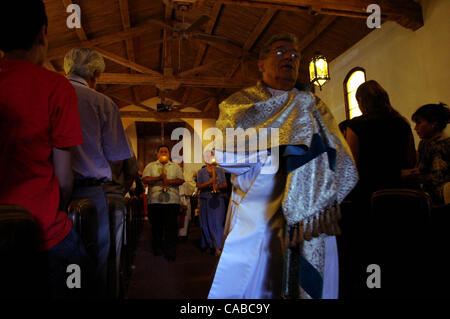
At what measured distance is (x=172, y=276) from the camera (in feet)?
11.4

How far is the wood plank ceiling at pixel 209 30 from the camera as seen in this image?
17.4ft

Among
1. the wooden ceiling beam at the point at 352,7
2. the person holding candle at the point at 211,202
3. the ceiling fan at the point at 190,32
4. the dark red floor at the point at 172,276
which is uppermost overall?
the ceiling fan at the point at 190,32

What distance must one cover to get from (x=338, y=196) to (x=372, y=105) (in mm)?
1071

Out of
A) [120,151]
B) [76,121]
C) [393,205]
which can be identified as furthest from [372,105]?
[76,121]

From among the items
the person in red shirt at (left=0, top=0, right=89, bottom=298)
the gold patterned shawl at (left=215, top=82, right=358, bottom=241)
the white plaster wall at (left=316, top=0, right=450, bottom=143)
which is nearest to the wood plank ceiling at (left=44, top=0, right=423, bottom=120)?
the white plaster wall at (left=316, top=0, right=450, bottom=143)

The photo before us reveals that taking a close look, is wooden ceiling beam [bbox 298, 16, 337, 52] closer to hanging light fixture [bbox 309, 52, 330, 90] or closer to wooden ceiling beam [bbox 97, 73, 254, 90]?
hanging light fixture [bbox 309, 52, 330, 90]

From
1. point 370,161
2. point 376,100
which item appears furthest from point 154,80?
point 370,161

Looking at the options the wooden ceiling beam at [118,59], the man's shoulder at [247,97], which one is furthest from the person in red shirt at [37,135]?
the wooden ceiling beam at [118,59]

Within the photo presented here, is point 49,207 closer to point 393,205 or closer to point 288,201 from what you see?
point 288,201

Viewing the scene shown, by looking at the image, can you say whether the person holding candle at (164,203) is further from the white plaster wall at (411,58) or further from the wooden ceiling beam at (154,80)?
the wooden ceiling beam at (154,80)

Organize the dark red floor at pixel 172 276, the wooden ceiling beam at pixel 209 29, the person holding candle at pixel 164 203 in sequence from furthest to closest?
the wooden ceiling beam at pixel 209 29
the person holding candle at pixel 164 203
the dark red floor at pixel 172 276

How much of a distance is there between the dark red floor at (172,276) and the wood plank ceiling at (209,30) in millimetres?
3805

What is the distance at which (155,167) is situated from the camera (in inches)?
180

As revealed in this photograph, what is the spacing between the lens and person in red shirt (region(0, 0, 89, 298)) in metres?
0.96
